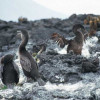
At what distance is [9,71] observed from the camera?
12.2 m

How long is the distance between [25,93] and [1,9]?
18836cm

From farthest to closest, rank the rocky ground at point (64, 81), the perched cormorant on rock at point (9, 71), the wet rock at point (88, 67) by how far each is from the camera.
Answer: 1. the wet rock at point (88, 67)
2. the perched cormorant on rock at point (9, 71)
3. the rocky ground at point (64, 81)

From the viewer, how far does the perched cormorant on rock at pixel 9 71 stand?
1217cm

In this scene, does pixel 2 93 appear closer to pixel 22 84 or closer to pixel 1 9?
pixel 22 84

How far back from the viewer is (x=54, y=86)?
11.6 m

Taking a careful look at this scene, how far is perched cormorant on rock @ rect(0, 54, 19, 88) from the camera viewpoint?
12172 millimetres

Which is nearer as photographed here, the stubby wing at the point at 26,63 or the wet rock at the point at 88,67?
the stubby wing at the point at 26,63

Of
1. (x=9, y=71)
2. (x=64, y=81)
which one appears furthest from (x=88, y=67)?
(x=9, y=71)

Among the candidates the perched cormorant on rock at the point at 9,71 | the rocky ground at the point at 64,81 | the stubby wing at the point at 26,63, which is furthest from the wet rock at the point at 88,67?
the perched cormorant on rock at the point at 9,71

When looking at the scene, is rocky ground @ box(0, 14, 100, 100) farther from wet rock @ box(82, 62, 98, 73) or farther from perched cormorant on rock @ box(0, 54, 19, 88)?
perched cormorant on rock @ box(0, 54, 19, 88)

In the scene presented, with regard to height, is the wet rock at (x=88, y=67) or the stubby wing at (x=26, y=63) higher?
the stubby wing at (x=26, y=63)

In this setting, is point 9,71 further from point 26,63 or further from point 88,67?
point 88,67

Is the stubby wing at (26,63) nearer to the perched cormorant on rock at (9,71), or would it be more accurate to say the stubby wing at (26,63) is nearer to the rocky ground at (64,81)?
the perched cormorant on rock at (9,71)

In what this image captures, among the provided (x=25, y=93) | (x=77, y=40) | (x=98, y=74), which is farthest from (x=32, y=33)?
(x=25, y=93)
